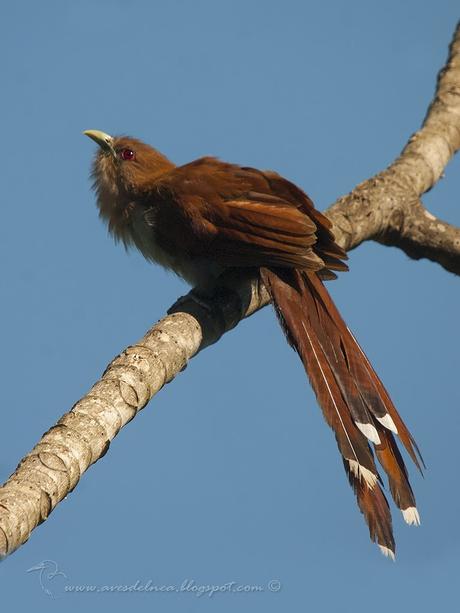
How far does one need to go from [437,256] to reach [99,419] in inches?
105

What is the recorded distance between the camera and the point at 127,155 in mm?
5160

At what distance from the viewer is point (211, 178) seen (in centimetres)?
467

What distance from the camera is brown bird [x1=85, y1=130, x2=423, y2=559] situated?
12.2 feet

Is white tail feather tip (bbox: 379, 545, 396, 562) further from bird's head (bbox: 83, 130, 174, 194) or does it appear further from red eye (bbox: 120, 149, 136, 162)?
red eye (bbox: 120, 149, 136, 162)

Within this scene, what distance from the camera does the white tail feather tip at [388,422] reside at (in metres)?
3.83

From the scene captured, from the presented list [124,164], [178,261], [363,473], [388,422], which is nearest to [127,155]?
[124,164]

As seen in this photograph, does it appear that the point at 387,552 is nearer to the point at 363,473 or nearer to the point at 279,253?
the point at 363,473

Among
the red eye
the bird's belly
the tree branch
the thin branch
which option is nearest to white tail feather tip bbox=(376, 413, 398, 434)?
the tree branch

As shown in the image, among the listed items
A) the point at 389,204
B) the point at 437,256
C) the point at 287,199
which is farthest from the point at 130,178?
the point at 437,256

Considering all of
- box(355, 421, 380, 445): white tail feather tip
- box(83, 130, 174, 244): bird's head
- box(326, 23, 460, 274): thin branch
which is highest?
box(326, 23, 460, 274): thin branch

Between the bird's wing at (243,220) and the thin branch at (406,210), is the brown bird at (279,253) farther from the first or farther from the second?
the thin branch at (406,210)

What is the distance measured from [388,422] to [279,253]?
95cm

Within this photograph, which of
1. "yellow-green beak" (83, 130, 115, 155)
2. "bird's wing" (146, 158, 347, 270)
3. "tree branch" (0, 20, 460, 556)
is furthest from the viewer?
"yellow-green beak" (83, 130, 115, 155)

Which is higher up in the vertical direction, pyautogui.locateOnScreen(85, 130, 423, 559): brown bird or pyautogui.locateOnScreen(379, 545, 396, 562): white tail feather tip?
pyautogui.locateOnScreen(85, 130, 423, 559): brown bird
